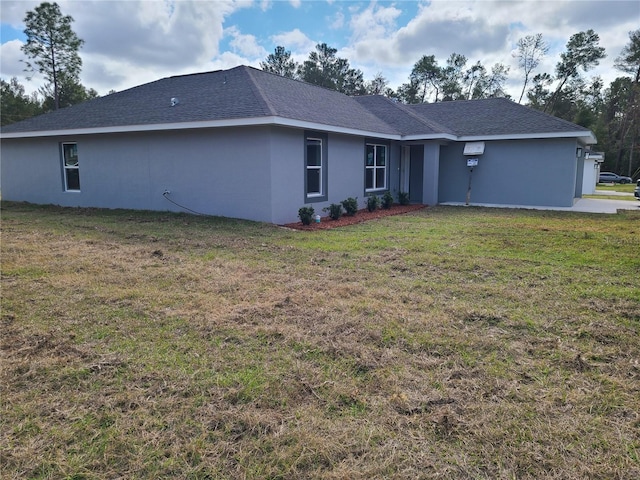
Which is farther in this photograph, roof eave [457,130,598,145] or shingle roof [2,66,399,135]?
roof eave [457,130,598,145]

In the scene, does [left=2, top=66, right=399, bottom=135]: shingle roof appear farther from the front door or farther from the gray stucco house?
the front door

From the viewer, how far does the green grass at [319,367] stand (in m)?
2.38

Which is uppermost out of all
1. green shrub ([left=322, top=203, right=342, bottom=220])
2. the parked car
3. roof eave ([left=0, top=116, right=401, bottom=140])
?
roof eave ([left=0, top=116, right=401, bottom=140])

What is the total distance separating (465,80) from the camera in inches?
1929

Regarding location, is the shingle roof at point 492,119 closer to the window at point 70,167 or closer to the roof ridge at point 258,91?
the roof ridge at point 258,91

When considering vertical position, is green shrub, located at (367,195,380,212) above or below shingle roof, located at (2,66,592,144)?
below

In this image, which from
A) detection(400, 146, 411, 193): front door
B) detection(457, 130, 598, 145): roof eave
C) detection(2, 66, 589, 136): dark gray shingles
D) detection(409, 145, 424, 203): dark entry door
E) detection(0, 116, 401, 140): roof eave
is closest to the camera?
detection(0, 116, 401, 140): roof eave

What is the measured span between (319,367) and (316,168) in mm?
9261

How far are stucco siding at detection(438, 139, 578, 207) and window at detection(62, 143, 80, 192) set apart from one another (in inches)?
528

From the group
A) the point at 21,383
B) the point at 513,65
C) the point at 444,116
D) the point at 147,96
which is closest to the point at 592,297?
the point at 21,383

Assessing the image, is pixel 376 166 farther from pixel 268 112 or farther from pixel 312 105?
pixel 268 112

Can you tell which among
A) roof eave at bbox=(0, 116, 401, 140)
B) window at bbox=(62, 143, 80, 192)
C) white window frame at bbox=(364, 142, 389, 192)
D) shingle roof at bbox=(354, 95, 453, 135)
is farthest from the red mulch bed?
window at bbox=(62, 143, 80, 192)

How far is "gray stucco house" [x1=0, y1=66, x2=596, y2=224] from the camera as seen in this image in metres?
10.8

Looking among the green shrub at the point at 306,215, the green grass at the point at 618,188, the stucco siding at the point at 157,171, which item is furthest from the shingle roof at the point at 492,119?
the green grass at the point at 618,188
